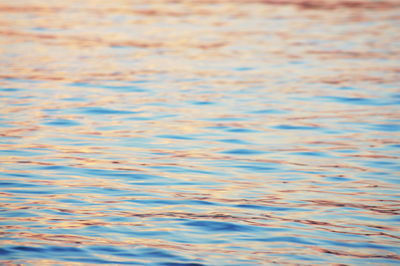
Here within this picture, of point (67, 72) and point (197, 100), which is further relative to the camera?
point (67, 72)

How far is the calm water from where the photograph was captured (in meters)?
6.03

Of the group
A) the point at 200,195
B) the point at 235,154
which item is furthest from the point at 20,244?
the point at 235,154

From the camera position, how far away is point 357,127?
10062 millimetres

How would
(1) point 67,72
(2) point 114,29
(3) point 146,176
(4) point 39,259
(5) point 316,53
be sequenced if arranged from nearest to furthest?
(4) point 39,259
(3) point 146,176
(1) point 67,72
(5) point 316,53
(2) point 114,29

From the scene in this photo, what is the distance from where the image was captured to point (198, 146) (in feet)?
29.8

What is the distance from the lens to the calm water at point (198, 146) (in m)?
6.03

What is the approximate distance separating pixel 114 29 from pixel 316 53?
527cm

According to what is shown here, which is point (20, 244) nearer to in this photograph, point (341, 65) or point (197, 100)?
point (197, 100)

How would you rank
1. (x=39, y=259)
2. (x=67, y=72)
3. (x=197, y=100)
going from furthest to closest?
(x=67, y=72), (x=197, y=100), (x=39, y=259)

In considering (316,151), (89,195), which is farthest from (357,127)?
(89,195)

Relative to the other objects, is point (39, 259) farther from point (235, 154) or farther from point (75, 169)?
point (235, 154)

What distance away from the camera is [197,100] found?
455 inches

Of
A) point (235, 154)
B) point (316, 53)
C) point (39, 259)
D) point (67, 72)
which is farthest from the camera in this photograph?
point (316, 53)

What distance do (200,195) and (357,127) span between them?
3.56 meters
